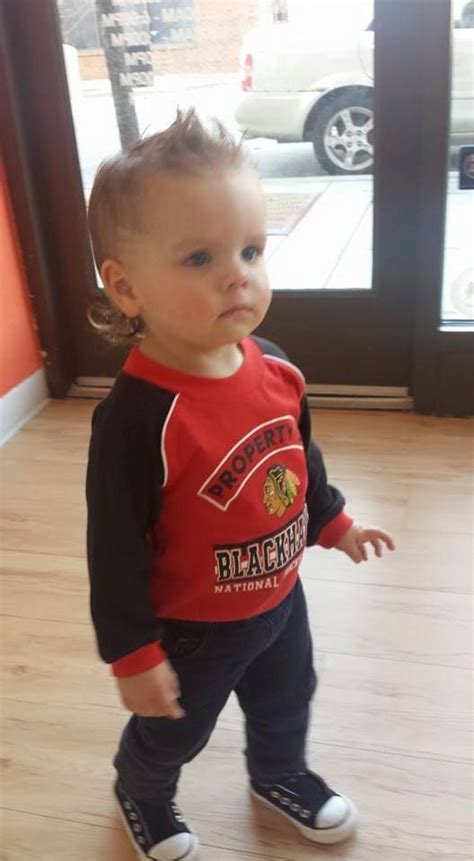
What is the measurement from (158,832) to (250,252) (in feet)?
2.39

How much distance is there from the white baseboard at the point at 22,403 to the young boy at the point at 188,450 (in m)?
1.26

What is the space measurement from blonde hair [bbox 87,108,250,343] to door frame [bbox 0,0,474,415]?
1.14 m

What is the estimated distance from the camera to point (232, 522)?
82 cm

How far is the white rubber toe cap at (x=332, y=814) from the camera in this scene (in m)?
1.07

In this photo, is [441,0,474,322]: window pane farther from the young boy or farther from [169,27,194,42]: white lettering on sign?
the young boy

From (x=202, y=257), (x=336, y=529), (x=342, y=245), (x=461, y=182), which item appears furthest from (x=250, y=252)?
(x=342, y=245)

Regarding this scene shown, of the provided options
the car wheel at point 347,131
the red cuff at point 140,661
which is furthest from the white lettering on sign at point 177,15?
the red cuff at point 140,661

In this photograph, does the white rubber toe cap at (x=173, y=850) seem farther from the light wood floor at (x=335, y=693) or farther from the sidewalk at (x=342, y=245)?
the sidewalk at (x=342, y=245)

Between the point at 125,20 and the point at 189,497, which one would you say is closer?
the point at 189,497

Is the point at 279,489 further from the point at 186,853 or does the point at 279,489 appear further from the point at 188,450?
the point at 186,853

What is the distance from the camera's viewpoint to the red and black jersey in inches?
30.5

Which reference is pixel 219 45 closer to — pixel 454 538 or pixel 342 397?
pixel 342 397

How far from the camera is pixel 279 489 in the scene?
85cm

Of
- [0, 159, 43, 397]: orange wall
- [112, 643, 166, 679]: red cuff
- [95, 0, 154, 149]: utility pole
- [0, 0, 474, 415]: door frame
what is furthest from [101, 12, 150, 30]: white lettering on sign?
[112, 643, 166, 679]: red cuff
